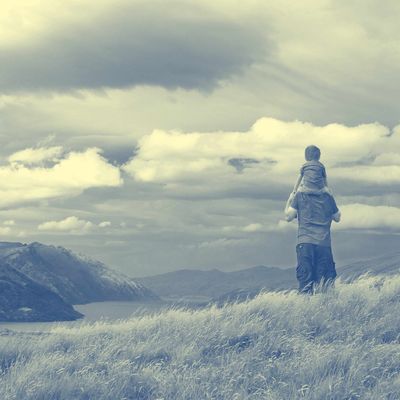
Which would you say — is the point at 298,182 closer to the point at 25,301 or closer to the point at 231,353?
the point at 231,353

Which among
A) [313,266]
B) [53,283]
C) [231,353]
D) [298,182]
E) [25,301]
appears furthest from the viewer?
[53,283]

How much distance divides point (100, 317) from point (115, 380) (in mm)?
4223

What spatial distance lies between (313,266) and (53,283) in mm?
119806

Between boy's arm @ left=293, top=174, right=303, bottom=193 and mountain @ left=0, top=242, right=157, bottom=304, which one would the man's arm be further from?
mountain @ left=0, top=242, right=157, bottom=304

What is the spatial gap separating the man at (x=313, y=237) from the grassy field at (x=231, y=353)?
646mm

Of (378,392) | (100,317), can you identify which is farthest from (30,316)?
(378,392)

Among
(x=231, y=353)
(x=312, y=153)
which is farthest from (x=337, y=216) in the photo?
(x=231, y=353)

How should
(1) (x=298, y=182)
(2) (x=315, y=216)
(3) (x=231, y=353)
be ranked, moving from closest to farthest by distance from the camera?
(3) (x=231, y=353)
(2) (x=315, y=216)
(1) (x=298, y=182)

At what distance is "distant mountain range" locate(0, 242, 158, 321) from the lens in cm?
9057

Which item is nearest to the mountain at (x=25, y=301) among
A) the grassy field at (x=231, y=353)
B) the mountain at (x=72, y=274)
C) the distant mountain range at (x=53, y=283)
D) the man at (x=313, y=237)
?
the distant mountain range at (x=53, y=283)

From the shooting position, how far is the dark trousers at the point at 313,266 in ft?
50.0

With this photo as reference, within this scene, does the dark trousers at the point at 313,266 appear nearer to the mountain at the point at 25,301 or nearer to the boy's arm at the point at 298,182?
the boy's arm at the point at 298,182

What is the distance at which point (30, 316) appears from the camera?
9062 centimetres

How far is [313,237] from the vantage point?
600 inches
